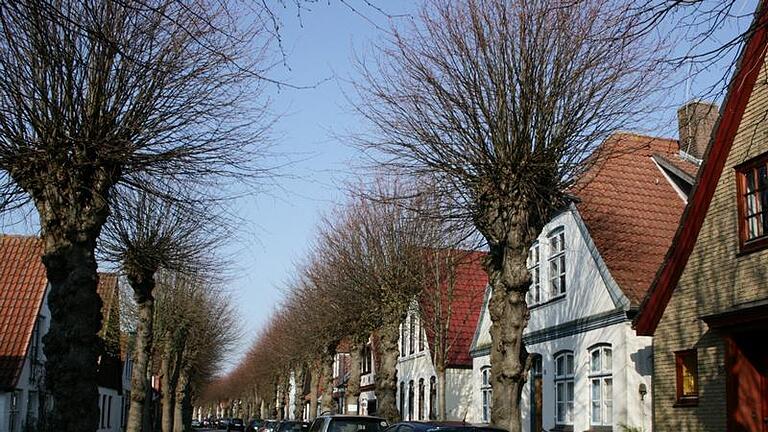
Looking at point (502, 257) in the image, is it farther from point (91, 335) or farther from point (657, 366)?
point (91, 335)

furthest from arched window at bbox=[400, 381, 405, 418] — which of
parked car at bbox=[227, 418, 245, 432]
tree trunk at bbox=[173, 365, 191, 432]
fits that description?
parked car at bbox=[227, 418, 245, 432]

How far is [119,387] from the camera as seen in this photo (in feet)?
169

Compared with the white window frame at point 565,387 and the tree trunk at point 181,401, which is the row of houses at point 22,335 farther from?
the tree trunk at point 181,401

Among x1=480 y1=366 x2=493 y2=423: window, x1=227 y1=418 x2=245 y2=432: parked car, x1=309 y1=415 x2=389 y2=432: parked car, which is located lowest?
x1=227 y1=418 x2=245 y2=432: parked car

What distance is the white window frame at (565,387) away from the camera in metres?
24.9

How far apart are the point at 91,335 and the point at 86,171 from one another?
2553 millimetres

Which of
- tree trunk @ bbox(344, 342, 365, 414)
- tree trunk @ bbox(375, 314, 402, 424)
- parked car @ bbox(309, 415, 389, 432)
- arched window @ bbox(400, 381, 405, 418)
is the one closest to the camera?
parked car @ bbox(309, 415, 389, 432)

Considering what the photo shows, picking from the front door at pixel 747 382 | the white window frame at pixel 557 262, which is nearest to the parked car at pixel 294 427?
the white window frame at pixel 557 262

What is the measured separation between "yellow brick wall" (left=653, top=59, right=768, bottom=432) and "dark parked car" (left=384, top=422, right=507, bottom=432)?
527cm

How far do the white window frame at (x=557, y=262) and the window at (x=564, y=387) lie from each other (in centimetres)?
178

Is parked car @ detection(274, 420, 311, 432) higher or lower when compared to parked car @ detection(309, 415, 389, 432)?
lower

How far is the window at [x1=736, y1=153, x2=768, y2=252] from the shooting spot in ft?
54.0

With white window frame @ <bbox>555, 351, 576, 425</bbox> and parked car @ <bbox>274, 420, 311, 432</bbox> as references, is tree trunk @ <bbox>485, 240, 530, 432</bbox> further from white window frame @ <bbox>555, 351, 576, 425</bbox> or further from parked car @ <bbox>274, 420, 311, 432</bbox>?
parked car @ <bbox>274, 420, 311, 432</bbox>

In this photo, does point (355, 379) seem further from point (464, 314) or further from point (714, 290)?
point (714, 290)
